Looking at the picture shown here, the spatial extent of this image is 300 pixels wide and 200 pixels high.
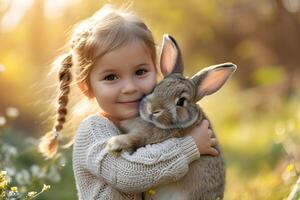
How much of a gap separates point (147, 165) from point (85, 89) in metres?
0.76

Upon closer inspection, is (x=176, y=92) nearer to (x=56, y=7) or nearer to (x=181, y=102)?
(x=181, y=102)

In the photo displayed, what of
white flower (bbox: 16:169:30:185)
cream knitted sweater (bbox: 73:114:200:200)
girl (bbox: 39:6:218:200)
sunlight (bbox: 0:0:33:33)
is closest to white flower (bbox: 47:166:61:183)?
white flower (bbox: 16:169:30:185)

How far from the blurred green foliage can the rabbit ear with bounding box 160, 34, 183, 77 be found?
2942mm

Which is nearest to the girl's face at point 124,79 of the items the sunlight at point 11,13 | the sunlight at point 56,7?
the sunlight at point 11,13

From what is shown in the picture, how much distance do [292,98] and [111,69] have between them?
1106cm

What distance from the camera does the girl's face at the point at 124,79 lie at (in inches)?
166

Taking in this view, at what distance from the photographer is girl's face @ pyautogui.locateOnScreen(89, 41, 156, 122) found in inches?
166

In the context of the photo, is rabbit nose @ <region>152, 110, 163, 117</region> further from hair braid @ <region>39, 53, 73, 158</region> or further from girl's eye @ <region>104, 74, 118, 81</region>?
hair braid @ <region>39, 53, 73, 158</region>

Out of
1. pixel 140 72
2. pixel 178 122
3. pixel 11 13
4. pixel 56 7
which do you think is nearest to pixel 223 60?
pixel 56 7

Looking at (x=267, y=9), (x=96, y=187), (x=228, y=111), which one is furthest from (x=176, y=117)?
(x=267, y=9)

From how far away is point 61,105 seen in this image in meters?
4.74

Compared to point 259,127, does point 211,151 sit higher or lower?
higher

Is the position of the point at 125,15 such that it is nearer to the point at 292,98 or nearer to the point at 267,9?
the point at 292,98

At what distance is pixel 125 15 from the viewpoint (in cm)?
449
